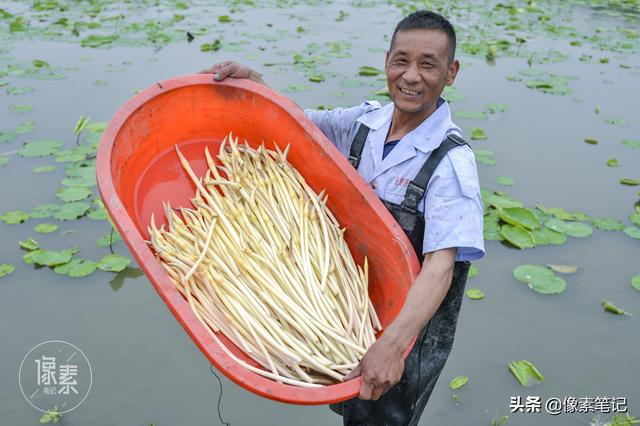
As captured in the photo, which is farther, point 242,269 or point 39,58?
point 39,58

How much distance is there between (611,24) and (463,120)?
22.3ft

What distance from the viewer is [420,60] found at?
221cm

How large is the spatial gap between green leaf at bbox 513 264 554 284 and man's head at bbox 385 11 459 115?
7.73ft

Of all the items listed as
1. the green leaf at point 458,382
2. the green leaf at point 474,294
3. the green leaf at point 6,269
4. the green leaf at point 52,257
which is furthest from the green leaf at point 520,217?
the green leaf at point 6,269

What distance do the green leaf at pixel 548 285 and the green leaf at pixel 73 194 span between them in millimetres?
3585

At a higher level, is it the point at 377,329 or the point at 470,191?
the point at 470,191

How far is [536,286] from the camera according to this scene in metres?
4.12

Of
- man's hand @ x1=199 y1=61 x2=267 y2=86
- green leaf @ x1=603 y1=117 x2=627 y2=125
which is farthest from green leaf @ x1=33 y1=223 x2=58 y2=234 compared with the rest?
green leaf @ x1=603 y1=117 x2=627 y2=125

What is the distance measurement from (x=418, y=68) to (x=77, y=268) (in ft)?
9.56

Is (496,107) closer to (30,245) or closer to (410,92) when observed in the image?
(410,92)

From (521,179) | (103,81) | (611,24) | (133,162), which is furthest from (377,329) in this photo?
(611,24)

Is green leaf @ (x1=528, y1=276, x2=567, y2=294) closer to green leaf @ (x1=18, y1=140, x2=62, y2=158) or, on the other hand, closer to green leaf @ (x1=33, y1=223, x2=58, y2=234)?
green leaf @ (x1=33, y1=223, x2=58, y2=234)

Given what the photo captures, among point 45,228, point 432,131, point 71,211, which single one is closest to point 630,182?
point 432,131

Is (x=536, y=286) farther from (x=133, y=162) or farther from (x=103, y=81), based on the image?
(x=103, y=81)
